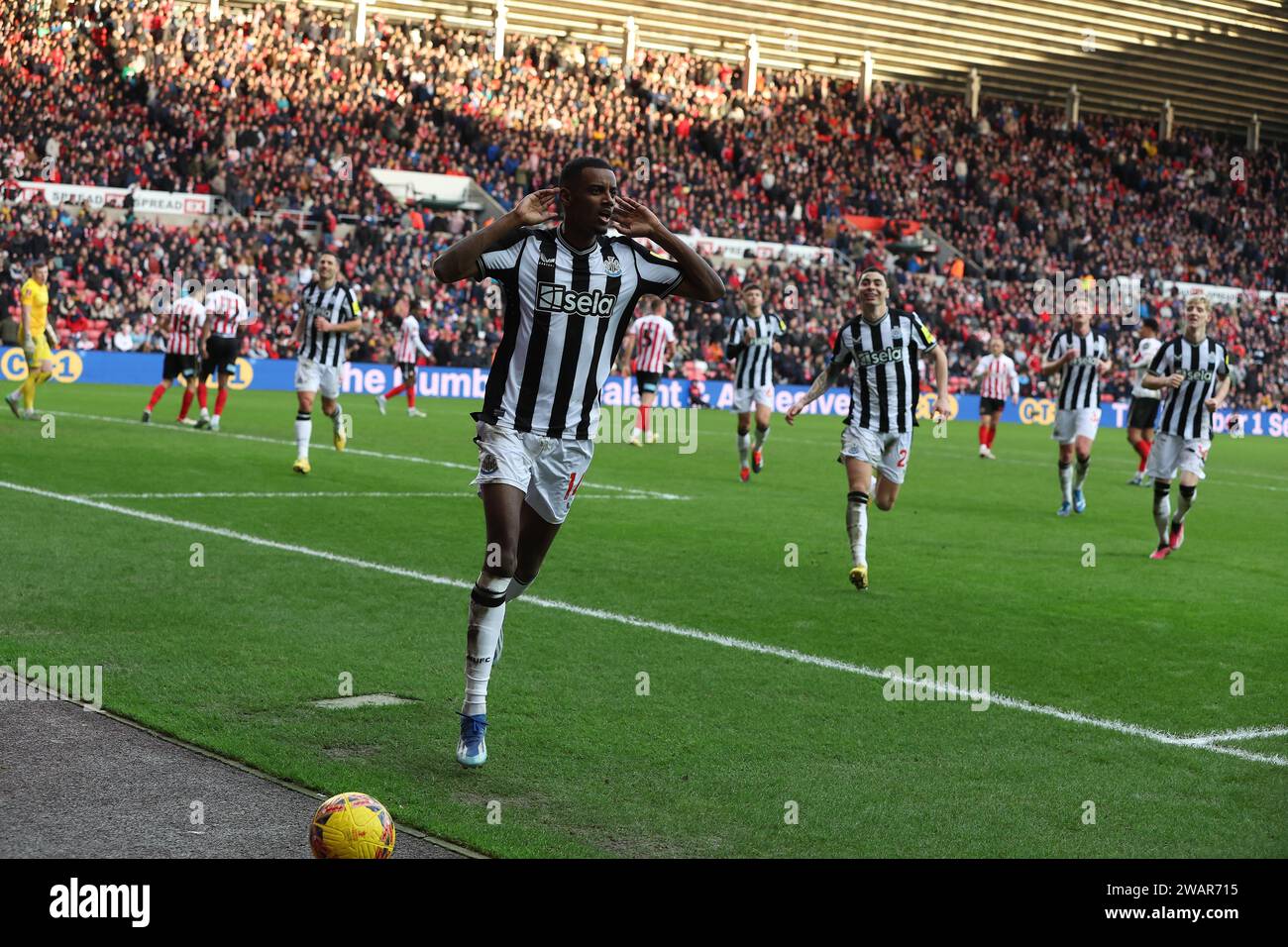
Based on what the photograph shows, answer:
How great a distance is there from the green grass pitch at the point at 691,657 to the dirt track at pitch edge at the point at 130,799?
16 centimetres

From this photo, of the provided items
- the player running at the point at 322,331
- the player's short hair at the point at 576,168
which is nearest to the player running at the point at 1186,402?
the player's short hair at the point at 576,168

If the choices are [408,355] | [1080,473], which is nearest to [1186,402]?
[1080,473]

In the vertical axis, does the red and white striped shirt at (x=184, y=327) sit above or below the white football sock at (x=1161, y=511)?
above

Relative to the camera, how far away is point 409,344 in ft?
93.8

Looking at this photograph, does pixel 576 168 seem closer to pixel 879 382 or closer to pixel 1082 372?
pixel 879 382

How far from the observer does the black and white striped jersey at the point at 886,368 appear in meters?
11.4

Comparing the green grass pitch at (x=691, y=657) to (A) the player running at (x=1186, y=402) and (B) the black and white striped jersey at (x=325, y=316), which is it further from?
(B) the black and white striped jersey at (x=325, y=316)

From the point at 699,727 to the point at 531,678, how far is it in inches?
43.3

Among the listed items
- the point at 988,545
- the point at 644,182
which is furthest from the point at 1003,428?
the point at 988,545

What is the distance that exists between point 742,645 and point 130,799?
3961mm

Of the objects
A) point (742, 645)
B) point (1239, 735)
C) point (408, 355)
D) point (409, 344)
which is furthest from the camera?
point (409, 344)

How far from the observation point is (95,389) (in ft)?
95.0

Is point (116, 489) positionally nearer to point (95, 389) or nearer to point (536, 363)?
point (536, 363)

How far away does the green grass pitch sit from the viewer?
5.48 metres
